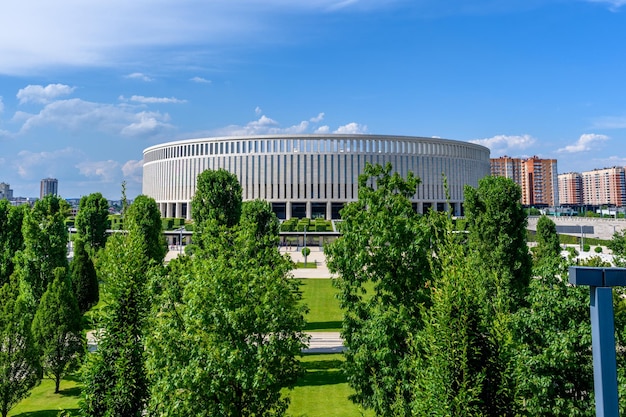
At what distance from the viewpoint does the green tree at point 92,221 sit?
44656mm

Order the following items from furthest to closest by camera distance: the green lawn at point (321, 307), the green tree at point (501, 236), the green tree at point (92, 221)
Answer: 1. the green tree at point (92, 221)
2. the green lawn at point (321, 307)
3. the green tree at point (501, 236)

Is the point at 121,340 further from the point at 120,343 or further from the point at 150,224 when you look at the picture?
the point at 150,224

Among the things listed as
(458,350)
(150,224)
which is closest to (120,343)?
(458,350)

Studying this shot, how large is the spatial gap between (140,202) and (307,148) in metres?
72.3

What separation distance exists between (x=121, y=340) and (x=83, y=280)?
75.1ft

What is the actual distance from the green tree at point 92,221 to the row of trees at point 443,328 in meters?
38.5

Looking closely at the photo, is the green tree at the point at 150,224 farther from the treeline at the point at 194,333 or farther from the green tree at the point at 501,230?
the green tree at the point at 501,230

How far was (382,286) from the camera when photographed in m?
12.4

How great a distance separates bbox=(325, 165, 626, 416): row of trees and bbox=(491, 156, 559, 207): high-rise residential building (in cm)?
19068

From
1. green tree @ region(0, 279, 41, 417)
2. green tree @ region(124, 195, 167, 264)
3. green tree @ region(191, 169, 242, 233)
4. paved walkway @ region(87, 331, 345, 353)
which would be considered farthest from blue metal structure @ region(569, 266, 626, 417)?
green tree @ region(124, 195, 167, 264)

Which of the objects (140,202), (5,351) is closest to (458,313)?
(5,351)

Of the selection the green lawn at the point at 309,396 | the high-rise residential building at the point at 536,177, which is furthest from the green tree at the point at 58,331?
the high-rise residential building at the point at 536,177

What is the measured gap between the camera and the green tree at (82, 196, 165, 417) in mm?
9656

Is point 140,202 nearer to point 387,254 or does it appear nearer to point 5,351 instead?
point 5,351
